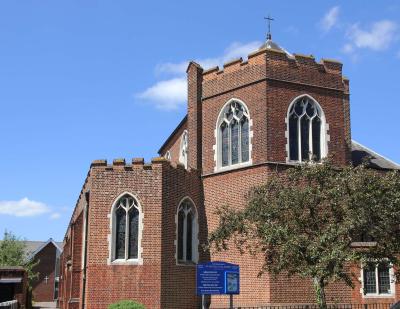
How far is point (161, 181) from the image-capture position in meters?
21.8

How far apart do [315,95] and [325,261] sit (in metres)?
10.2

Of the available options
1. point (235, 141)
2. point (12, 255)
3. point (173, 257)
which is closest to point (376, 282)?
point (235, 141)

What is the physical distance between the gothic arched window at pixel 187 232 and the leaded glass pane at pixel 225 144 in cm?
227

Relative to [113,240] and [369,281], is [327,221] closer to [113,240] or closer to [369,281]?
[369,281]

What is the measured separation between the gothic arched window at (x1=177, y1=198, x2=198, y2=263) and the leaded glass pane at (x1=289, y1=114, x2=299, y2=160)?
457 cm

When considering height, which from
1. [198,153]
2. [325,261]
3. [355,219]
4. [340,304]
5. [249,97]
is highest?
[249,97]

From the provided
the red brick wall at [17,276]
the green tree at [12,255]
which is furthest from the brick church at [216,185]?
the green tree at [12,255]

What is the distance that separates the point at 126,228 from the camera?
21766 mm

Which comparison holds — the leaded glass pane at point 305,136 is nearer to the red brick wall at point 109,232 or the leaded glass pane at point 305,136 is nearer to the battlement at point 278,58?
the battlement at point 278,58

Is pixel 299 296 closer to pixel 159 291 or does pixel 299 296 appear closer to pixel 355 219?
pixel 159 291

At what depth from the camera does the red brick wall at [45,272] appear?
61.8 meters

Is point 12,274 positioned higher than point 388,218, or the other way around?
point 388,218

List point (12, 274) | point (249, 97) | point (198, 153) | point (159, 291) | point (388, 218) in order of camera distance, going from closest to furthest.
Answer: point (388, 218), point (159, 291), point (249, 97), point (198, 153), point (12, 274)

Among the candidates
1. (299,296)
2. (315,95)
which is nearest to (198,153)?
(315,95)
